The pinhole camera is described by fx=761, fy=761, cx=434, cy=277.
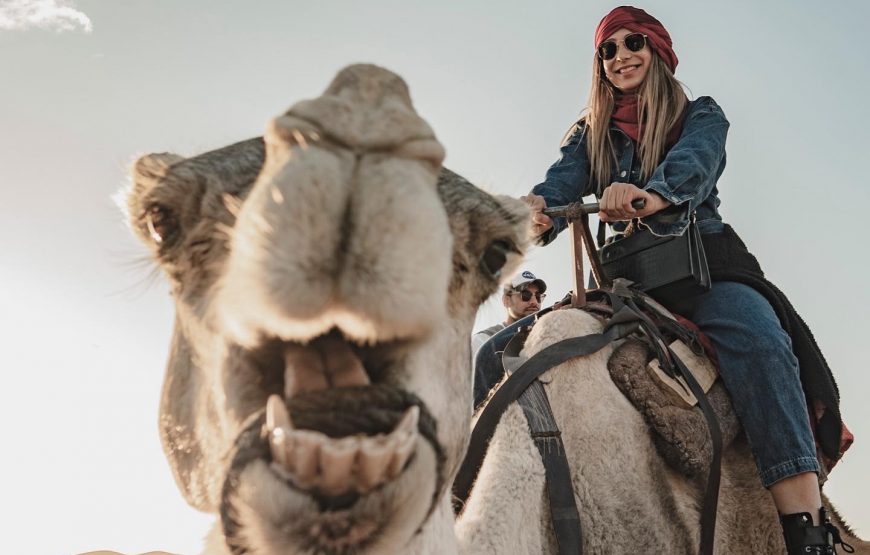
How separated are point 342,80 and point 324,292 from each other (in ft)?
1.60

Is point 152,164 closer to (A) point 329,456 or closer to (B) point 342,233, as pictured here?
(B) point 342,233

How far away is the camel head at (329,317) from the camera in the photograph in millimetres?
1297

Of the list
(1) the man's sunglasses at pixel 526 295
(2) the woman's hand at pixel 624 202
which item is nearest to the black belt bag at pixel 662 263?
(2) the woman's hand at pixel 624 202

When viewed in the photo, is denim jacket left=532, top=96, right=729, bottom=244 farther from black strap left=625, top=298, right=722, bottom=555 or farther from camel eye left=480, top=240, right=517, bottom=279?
camel eye left=480, top=240, right=517, bottom=279

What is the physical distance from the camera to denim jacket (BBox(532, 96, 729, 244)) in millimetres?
3881

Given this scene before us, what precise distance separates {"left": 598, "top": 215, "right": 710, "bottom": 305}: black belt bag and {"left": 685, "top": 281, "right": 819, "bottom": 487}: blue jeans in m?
0.22

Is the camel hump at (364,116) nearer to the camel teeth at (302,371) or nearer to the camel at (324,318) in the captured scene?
the camel at (324,318)

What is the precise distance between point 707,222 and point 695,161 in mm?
591

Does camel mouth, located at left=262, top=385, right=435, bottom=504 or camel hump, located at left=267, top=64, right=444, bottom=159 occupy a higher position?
camel hump, located at left=267, top=64, right=444, bottom=159

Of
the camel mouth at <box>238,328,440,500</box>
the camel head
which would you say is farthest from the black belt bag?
the camel mouth at <box>238,328,440,500</box>

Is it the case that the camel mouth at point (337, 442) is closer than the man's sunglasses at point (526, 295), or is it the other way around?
the camel mouth at point (337, 442)

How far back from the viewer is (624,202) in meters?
3.57

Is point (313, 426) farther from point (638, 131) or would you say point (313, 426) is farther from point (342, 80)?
point (638, 131)

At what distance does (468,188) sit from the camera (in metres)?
2.09
